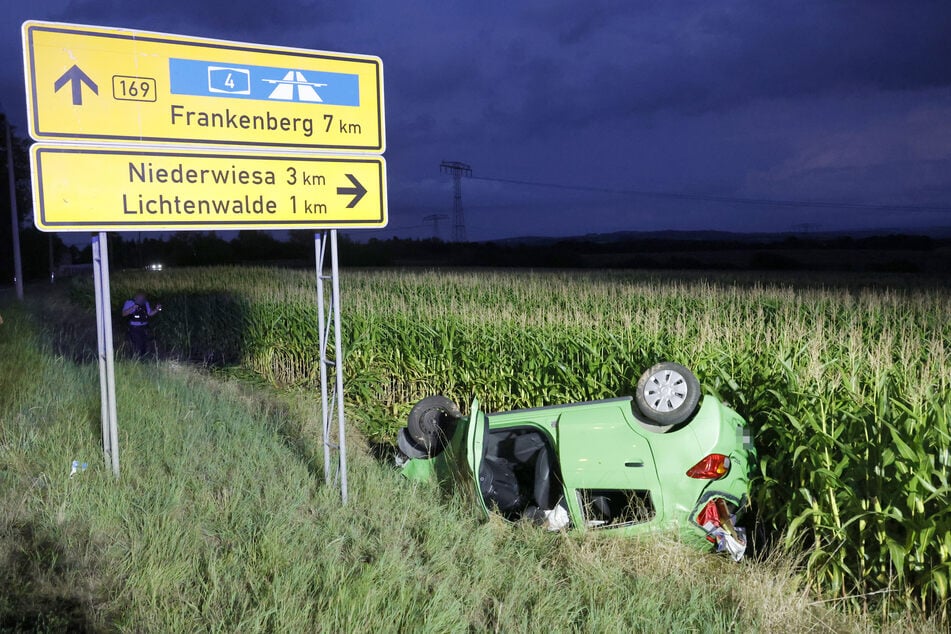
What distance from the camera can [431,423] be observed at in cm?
674

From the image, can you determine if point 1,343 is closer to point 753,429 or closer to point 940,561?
point 753,429

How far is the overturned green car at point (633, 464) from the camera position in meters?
5.05

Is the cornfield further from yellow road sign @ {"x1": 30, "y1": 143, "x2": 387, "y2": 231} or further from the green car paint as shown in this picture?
yellow road sign @ {"x1": 30, "y1": 143, "x2": 387, "y2": 231}

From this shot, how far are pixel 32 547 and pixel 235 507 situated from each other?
1.26 m

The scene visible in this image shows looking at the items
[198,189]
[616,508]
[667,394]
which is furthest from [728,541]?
[198,189]

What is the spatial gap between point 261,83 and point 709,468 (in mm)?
4549

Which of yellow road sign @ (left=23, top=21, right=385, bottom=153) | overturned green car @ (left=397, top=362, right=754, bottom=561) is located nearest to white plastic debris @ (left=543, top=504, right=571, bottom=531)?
overturned green car @ (left=397, top=362, right=754, bottom=561)

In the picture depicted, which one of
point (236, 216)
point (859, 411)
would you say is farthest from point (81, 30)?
point (859, 411)

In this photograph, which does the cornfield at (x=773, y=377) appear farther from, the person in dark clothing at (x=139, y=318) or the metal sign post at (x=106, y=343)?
the metal sign post at (x=106, y=343)

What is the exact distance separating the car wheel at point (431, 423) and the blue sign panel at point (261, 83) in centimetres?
292

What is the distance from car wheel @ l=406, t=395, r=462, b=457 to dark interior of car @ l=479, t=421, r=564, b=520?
2.43 feet

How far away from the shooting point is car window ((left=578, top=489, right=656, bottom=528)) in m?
5.18

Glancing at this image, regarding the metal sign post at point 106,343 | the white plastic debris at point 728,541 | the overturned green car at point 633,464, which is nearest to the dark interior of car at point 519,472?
the overturned green car at point 633,464

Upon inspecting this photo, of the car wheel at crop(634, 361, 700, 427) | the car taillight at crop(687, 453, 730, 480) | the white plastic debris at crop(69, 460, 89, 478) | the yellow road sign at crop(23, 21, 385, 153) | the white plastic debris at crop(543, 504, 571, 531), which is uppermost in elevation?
the yellow road sign at crop(23, 21, 385, 153)
